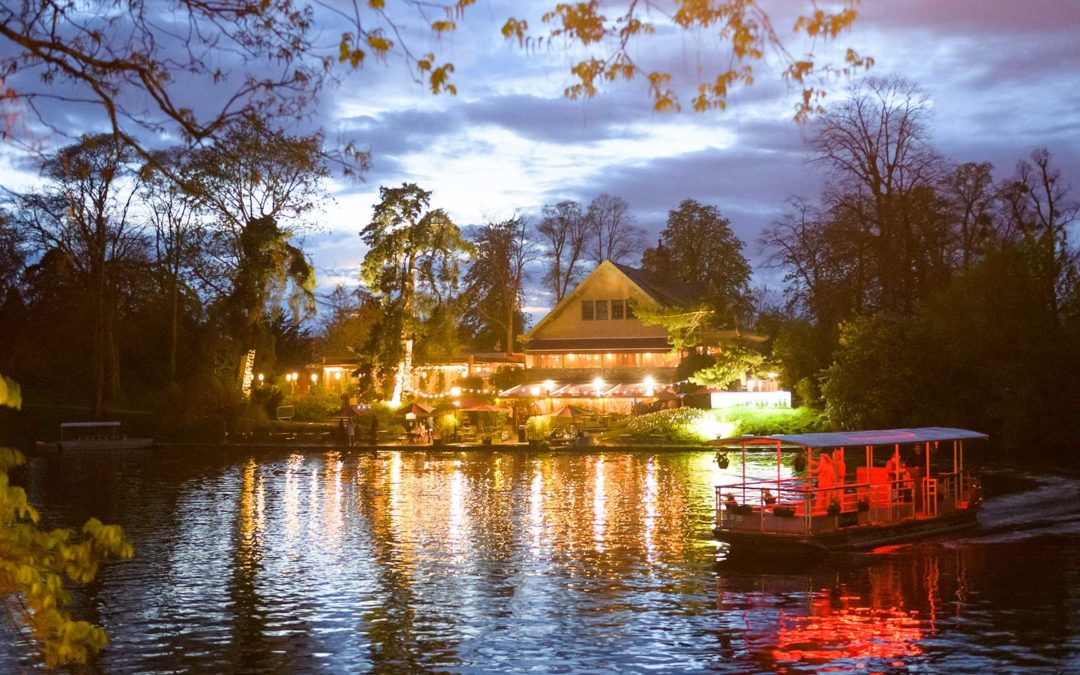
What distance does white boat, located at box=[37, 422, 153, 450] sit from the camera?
206 feet

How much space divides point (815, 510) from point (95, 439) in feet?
162

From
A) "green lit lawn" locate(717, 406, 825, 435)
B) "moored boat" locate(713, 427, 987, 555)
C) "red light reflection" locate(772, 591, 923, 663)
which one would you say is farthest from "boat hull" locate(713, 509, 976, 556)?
"green lit lawn" locate(717, 406, 825, 435)

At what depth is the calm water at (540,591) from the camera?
683 inches

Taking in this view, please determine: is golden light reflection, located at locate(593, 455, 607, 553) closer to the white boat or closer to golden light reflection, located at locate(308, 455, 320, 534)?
golden light reflection, located at locate(308, 455, 320, 534)

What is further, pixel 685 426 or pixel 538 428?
pixel 538 428

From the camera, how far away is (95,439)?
212ft

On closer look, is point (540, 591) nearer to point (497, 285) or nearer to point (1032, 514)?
point (1032, 514)

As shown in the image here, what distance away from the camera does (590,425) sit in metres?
70.0

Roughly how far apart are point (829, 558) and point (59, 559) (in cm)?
1976

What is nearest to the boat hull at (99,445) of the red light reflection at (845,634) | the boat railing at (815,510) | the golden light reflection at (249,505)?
the golden light reflection at (249,505)

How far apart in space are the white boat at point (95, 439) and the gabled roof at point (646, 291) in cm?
2885

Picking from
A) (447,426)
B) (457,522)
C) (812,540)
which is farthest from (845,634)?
(447,426)

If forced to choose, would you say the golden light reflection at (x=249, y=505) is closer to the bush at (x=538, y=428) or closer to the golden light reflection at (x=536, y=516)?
the golden light reflection at (x=536, y=516)

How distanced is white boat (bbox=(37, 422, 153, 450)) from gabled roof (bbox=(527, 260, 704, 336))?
28.9 metres
